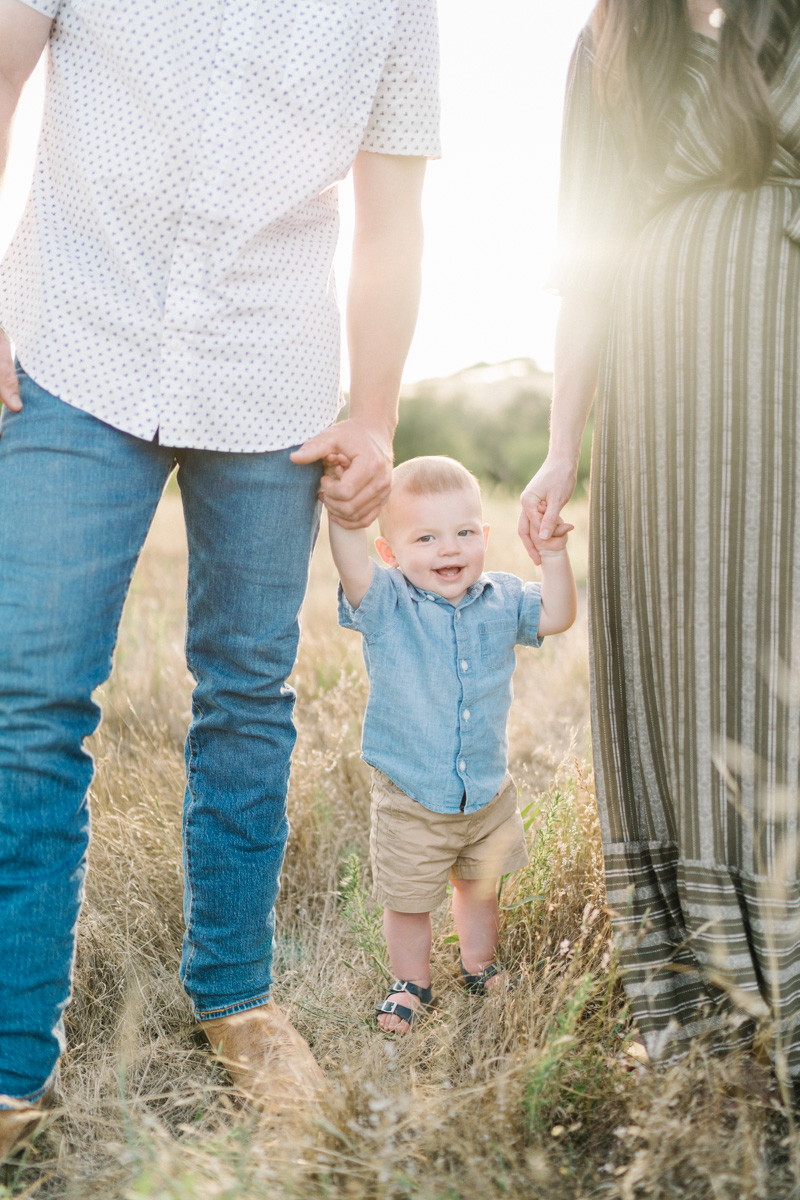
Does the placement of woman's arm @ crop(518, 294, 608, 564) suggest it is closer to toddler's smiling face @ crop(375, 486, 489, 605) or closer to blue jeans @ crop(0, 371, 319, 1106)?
toddler's smiling face @ crop(375, 486, 489, 605)

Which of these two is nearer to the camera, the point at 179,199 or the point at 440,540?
the point at 179,199

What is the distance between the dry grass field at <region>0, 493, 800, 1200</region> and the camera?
1369mm

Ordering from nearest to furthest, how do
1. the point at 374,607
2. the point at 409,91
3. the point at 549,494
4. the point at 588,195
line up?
the point at 409,91 → the point at 588,195 → the point at 549,494 → the point at 374,607

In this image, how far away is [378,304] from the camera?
5.96ft

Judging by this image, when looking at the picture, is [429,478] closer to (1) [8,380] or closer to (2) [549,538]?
(2) [549,538]

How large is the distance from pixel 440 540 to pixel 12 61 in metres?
1.15

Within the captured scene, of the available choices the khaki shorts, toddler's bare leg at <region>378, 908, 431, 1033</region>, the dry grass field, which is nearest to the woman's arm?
the khaki shorts

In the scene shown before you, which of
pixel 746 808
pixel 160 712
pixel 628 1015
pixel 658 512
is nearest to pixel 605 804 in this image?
pixel 746 808

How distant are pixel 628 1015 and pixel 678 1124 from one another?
0.49m

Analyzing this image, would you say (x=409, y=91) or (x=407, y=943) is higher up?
(x=409, y=91)

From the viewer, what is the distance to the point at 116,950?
2.30 m

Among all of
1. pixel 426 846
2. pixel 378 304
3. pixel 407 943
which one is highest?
Result: pixel 378 304

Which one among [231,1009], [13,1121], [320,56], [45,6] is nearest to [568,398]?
[320,56]

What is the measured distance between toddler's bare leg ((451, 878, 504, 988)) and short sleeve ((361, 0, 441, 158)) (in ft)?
5.00
